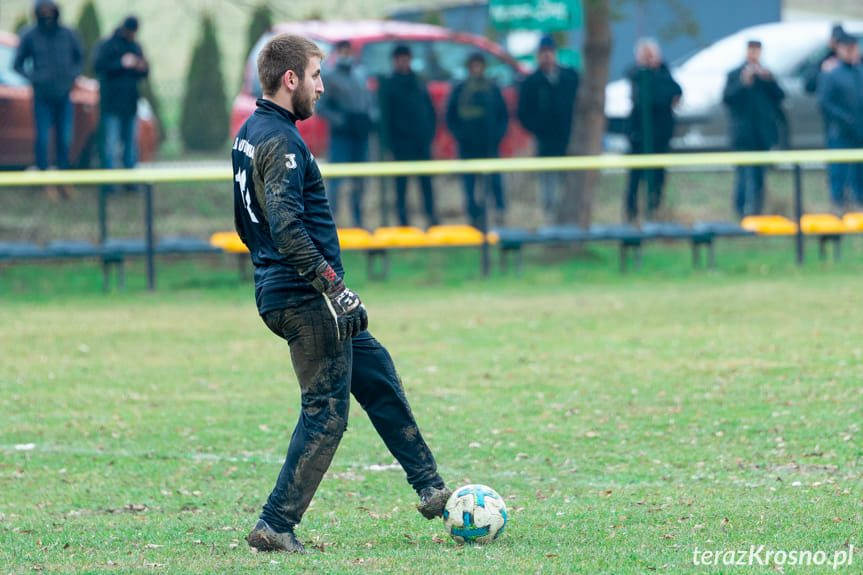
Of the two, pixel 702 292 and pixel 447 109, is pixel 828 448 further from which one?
pixel 447 109

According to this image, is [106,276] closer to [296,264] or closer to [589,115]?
[589,115]

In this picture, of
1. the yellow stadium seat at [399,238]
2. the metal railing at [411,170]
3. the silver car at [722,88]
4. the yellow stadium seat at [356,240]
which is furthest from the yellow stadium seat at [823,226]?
the silver car at [722,88]

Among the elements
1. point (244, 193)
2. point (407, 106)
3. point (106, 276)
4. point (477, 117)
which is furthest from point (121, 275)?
point (244, 193)

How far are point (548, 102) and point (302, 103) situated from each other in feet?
38.0

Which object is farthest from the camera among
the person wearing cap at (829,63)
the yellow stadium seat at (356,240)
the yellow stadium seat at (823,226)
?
the person wearing cap at (829,63)

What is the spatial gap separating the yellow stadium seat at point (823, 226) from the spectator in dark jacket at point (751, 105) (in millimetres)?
1255

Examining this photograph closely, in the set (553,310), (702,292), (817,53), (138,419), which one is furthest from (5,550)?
(817,53)

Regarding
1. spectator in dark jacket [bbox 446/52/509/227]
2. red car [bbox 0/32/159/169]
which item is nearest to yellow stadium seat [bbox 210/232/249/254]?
spectator in dark jacket [bbox 446/52/509/227]

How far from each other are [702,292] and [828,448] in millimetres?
6282

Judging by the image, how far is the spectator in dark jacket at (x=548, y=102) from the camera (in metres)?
16.4

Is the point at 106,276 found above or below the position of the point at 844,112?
below

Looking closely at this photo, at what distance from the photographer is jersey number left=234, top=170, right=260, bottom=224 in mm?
5070

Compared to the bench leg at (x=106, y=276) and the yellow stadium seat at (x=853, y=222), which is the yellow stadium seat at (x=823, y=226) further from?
the bench leg at (x=106, y=276)

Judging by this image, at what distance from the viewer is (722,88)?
20.3 metres
